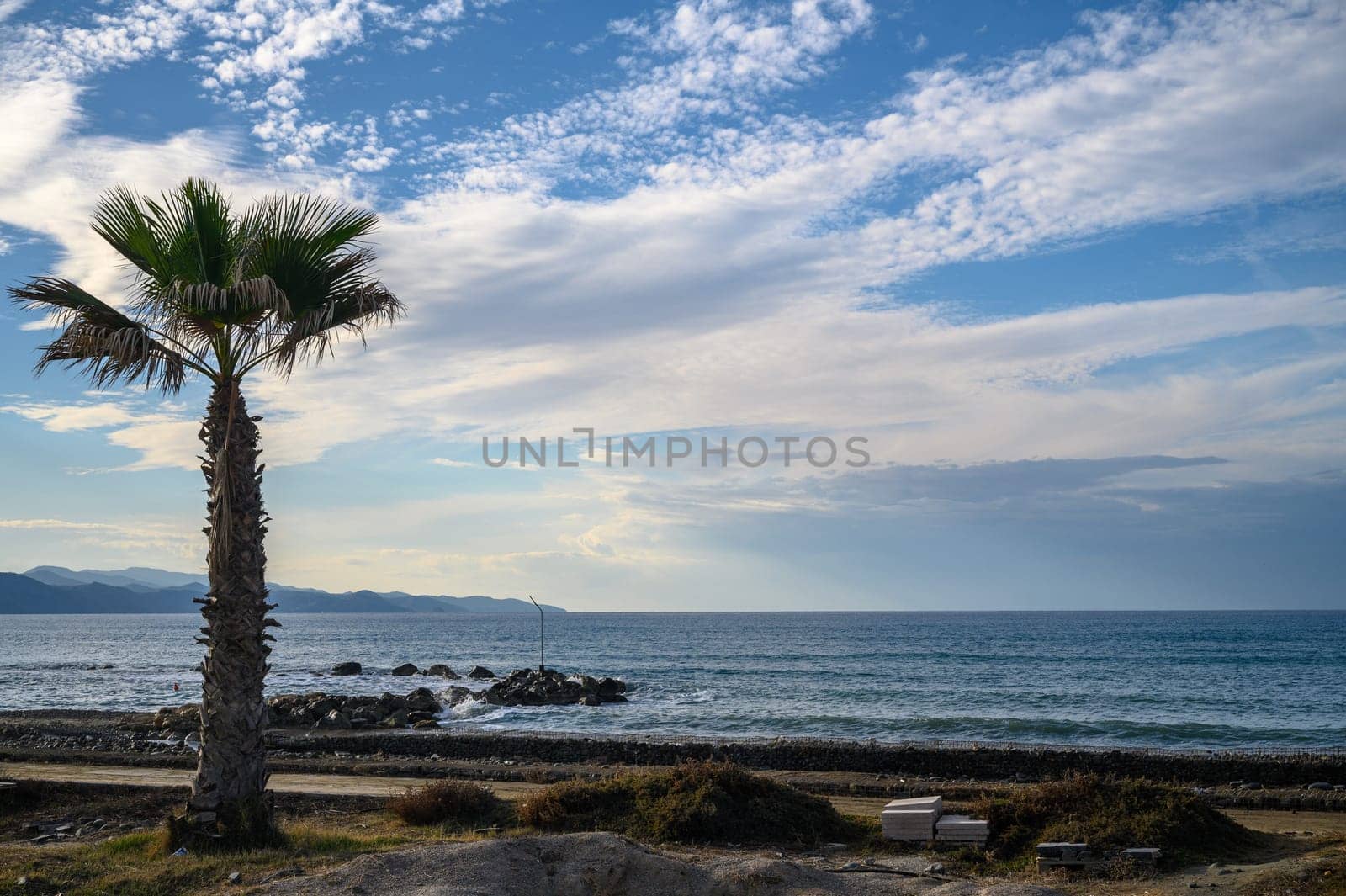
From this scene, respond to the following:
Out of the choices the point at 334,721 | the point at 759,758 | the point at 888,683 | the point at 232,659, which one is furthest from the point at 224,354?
the point at 888,683

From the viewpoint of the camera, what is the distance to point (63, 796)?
1688 cm

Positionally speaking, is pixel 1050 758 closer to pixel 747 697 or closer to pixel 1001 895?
pixel 1001 895

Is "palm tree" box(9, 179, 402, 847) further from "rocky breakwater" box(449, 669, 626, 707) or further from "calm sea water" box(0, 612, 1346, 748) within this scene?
"rocky breakwater" box(449, 669, 626, 707)

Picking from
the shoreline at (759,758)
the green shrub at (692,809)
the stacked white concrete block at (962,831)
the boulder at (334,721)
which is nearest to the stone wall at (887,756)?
the shoreline at (759,758)

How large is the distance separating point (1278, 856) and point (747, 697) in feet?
109

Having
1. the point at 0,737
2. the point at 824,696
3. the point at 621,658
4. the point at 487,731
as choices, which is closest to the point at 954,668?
the point at 824,696

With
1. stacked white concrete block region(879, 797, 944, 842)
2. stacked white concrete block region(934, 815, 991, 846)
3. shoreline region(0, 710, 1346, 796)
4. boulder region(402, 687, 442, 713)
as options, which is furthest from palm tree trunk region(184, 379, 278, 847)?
→ boulder region(402, 687, 442, 713)

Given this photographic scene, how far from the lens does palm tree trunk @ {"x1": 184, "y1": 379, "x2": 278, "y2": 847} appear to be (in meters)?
11.6

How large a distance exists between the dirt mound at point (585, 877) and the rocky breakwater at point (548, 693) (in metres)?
32.9

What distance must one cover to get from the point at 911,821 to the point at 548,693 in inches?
1331

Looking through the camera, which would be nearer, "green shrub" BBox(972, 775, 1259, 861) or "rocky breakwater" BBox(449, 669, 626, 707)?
"green shrub" BBox(972, 775, 1259, 861)

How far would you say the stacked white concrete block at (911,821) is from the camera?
1297 cm

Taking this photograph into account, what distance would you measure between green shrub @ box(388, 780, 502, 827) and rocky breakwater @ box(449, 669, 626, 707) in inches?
1115

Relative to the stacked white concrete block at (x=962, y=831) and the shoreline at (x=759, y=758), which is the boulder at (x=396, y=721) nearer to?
the shoreline at (x=759, y=758)
